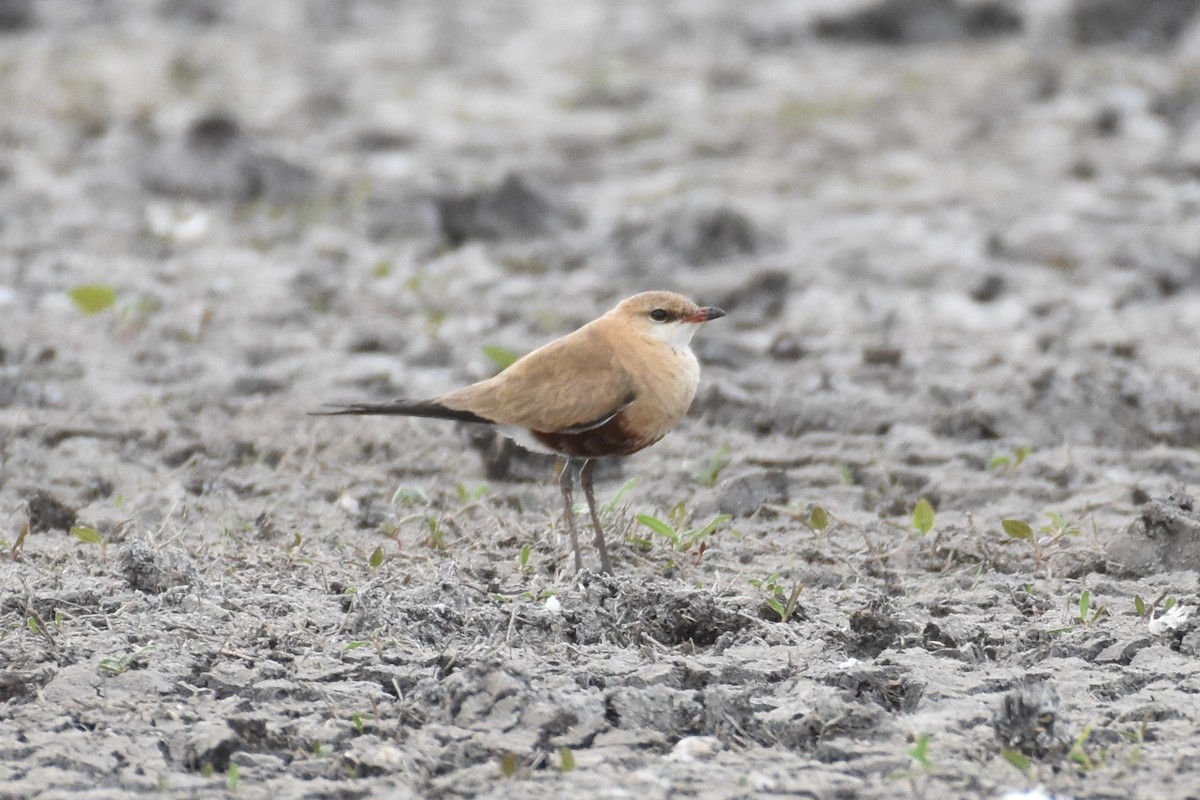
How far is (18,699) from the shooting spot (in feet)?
11.3

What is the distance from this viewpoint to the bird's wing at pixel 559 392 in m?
4.26

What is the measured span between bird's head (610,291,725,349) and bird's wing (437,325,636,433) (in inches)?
6.6

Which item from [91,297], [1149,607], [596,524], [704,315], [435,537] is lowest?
[1149,607]

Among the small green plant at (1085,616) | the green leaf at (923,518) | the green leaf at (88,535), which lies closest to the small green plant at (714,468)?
the green leaf at (923,518)

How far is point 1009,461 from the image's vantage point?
208 inches

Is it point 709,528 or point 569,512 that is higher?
point 569,512

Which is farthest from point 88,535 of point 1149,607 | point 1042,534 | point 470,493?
point 1149,607

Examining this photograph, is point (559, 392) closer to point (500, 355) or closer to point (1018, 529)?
point (1018, 529)

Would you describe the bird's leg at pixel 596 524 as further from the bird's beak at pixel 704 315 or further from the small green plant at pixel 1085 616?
the small green plant at pixel 1085 616

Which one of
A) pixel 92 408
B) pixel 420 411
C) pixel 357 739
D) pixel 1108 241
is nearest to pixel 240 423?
pixel 92 408

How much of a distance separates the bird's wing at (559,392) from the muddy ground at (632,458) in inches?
16.2

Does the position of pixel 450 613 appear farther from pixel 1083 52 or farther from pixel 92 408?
pixel 1083 52

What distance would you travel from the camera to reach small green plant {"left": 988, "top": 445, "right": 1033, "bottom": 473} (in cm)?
522

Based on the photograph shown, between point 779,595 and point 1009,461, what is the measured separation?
1.49 metres
